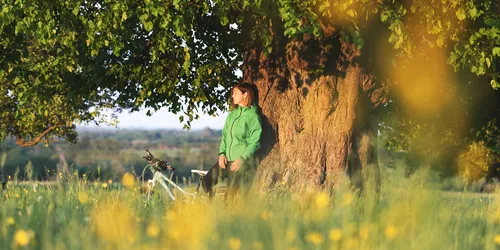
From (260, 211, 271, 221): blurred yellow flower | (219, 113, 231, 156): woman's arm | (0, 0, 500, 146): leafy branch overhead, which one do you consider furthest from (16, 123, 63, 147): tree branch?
(260, 211, 271, 221): blurred yellow flower

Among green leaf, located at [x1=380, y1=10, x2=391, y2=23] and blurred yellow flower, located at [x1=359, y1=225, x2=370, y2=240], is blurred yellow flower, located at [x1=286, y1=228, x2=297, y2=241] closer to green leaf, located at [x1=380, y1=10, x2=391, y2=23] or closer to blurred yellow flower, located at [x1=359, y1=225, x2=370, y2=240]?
blurred yellow flower, located at [x1=359, y1=225, x2=370, y2=240]

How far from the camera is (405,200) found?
7.48 m

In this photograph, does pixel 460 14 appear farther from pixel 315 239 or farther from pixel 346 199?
pixel 315 239

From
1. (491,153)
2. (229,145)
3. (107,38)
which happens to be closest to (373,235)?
(229,145)

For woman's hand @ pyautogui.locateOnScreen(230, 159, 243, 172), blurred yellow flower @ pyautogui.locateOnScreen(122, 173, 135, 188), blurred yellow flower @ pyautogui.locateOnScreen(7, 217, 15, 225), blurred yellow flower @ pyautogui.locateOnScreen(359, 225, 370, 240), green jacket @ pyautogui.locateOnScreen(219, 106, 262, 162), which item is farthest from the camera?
green jacket @ pyautogui.locateOnScreen(219, 106, 262, 162)

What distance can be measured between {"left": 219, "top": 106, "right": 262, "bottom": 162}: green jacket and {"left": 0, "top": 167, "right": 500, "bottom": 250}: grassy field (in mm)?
1808

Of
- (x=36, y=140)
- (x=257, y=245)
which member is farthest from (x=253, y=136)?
(x=36, y=140)

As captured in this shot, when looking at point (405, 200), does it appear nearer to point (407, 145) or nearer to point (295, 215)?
point (295, 215)

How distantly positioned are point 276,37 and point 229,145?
3584 millimetres

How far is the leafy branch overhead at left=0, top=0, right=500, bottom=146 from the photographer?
11508 mm

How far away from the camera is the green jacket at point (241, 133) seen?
32.9ft

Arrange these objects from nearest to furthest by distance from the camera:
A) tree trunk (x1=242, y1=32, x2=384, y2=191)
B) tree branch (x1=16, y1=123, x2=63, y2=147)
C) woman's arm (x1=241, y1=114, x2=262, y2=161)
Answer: woman's arm (x1=241, y1=114, x2=262, y2=161) < tree trunk (x1=242, y1=32, x2=384, y2=191) < tree branch (x1=16, y1=123, x2=63, y2=147)

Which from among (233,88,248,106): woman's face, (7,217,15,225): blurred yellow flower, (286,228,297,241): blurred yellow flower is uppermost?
(233,88,248,106): woman's face

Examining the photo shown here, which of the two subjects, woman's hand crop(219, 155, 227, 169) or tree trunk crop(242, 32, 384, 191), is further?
tree trunk crop(242, 32, 384, 191)
